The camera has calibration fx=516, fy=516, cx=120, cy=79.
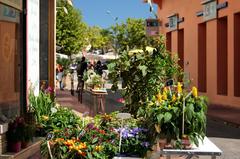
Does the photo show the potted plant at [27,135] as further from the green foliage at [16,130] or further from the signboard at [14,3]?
the signboard at [14,3]

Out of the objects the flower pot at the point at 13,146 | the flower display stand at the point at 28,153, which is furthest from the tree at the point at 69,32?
the flower pot at the point at 13,146

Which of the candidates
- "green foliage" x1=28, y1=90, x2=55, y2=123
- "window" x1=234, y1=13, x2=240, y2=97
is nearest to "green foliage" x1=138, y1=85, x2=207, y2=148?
"green foliage" x1=28, y1=90, x2=55, y2=123

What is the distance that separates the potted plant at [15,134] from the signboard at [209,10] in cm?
1757

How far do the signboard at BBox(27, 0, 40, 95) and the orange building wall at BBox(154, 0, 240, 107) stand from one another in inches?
515

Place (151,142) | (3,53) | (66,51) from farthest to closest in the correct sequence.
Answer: (66,51) → (3,53) → (151,142)

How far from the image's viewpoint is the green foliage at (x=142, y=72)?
743 cm

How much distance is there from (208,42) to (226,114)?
7.00 m

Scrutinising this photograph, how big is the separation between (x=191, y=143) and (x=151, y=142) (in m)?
0.53

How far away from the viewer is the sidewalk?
1722 cm

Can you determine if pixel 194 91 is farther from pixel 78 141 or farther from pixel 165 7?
pixel 165 7

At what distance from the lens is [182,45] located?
104ft

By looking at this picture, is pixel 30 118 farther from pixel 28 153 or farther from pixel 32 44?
pixel 32 44

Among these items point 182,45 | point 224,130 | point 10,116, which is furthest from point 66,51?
point 10,116

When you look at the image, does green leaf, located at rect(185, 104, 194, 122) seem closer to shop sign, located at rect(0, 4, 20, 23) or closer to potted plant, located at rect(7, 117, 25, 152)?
potted plant, located at rect(7, 117, 25, 152)
